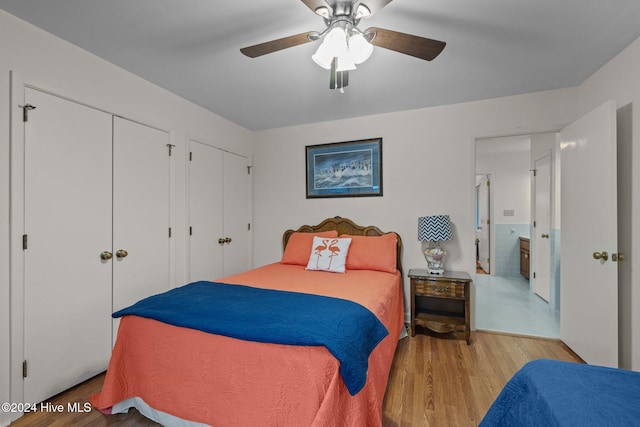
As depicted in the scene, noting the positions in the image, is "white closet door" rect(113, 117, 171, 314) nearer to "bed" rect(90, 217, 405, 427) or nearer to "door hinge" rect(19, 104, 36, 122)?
"door hinge" rect(19, 104, 36, 122)

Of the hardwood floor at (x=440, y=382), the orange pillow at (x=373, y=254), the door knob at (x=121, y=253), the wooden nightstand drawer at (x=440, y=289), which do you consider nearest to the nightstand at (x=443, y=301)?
the wooden nightstand drawer at (x=440, y=289)

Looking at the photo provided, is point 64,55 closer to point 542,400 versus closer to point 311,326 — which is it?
point 311,326

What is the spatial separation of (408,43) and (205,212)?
262 cm

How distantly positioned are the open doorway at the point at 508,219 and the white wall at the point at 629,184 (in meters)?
1.79

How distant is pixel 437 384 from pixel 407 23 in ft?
8.16

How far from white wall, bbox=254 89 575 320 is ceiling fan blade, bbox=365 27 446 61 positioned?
163 cm

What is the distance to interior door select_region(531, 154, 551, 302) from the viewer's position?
12.3ft

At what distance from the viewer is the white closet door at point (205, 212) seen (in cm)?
298

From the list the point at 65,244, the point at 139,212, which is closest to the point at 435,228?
the point at 139,212

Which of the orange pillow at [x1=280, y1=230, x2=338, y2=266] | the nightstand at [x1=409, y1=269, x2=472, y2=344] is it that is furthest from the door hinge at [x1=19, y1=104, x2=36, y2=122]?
the nightstand at [x1=409, y1=269, x2=472, y2=344]

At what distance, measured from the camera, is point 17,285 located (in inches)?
66.7

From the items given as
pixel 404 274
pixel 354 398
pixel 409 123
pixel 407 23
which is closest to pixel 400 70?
pixel 407 23

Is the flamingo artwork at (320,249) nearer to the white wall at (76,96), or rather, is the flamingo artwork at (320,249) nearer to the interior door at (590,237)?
the white wall at (76,96)

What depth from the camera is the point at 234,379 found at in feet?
4.41
